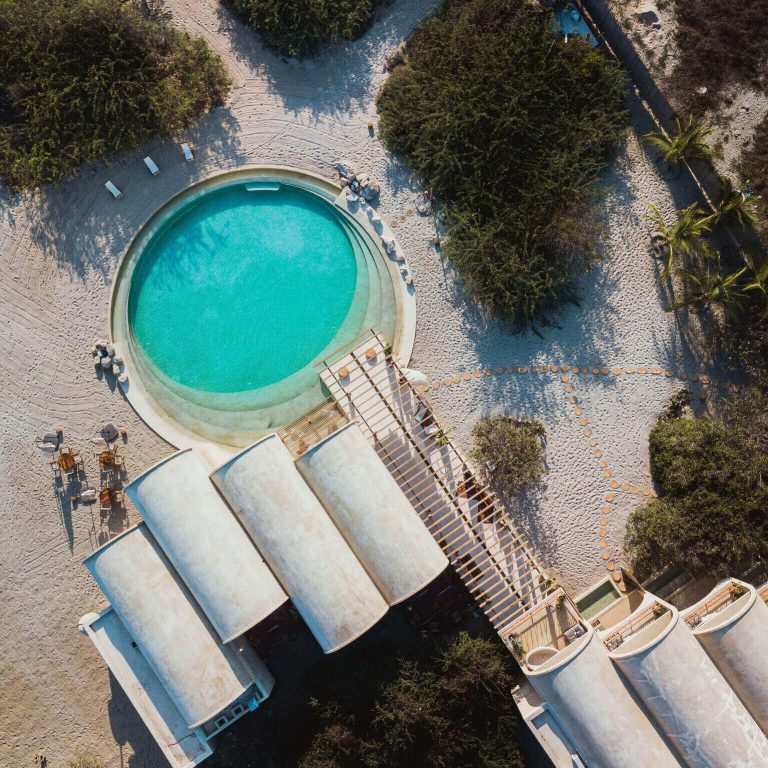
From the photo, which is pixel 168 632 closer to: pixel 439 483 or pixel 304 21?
pixel 439 483

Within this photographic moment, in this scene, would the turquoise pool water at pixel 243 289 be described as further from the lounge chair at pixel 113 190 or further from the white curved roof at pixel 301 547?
the white curved roof at pixel 301 547

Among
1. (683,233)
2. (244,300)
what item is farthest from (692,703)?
(244,300)

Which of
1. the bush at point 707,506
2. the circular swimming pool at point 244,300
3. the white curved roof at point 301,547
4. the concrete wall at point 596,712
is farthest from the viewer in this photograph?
the circular swimming pool at point 244,300

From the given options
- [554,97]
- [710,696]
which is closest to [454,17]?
[554,97]

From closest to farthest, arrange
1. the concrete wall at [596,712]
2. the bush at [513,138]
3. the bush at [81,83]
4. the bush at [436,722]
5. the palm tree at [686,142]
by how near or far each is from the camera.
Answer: the concrete wall at [596,712], the bush at [436,722], the bush at [81,83], the palm tree at [686,142], the bush at [513,138]

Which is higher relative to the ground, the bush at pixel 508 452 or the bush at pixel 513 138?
the bush at pixel 513 138

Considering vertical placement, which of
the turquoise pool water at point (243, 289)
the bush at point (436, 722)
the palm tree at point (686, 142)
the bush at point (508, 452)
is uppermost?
the turquoise pool water at point (243, 289)

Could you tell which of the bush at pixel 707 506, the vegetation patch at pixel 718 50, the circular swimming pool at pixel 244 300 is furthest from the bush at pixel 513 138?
the bush at pixel 707 506
